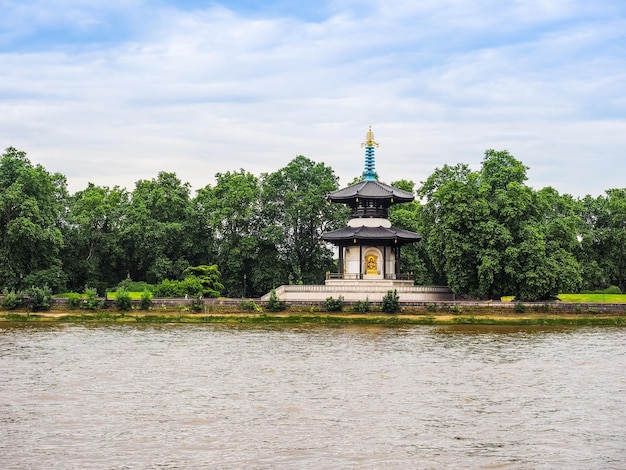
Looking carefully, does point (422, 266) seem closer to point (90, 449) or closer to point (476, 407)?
point (476, 407)

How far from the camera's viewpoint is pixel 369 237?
6419 centimetres

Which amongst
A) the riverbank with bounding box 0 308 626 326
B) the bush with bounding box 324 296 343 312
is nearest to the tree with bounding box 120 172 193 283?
the riverbank with bounding box 0 308 626 326

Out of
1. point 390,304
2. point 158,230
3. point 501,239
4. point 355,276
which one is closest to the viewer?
point 390,304

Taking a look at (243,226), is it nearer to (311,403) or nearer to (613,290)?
(613,290)

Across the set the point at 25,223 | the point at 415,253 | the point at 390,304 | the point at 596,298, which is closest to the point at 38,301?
the point at 25,223

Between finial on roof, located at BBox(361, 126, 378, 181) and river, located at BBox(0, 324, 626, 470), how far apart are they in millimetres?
31358

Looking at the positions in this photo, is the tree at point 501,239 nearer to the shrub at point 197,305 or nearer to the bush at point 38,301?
the shrub at point 197,305

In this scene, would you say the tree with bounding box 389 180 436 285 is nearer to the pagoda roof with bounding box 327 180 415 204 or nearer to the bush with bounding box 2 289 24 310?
the pagoda roof with bounding box 327 180 415 204

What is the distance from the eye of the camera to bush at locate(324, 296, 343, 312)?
181ft

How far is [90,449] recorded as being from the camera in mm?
19812

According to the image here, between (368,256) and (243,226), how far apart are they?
14044 millimetres

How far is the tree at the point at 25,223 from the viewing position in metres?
65.0

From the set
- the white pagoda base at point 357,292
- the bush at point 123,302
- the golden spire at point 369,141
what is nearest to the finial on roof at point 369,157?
the golden spire at point 369,141

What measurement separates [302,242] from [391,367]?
1664 inches
